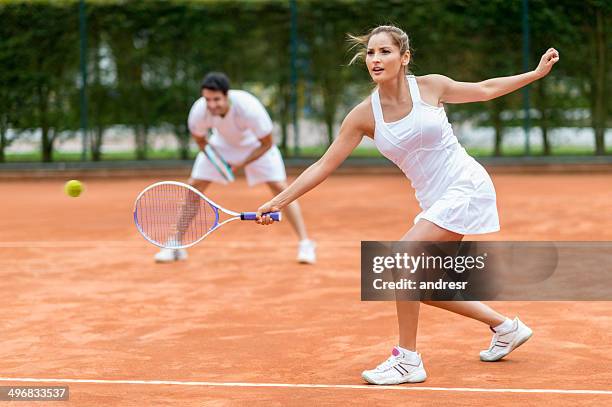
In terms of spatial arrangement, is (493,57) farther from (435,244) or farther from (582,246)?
(435,244)

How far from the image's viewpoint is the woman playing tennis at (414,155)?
470 cm

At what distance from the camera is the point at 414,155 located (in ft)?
15.6

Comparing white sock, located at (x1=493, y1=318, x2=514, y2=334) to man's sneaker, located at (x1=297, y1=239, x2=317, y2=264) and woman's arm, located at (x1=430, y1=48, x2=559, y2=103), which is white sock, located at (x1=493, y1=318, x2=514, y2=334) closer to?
woman's arm, located at (x1=430, y1=48, x2=559, y2=103)

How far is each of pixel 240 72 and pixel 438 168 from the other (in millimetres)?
11130

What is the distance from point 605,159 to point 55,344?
36.4 feet

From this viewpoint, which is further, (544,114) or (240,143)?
(544,114)

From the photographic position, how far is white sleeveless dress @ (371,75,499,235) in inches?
185

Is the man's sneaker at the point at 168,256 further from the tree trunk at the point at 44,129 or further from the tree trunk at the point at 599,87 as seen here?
the tree trunk at the point at 599,87

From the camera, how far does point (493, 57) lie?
15.2 meters

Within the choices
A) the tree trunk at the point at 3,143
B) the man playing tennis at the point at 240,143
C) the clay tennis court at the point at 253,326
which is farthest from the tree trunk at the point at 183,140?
the man playing tennis at the point at 240,143

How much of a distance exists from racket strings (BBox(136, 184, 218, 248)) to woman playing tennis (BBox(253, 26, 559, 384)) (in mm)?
1016

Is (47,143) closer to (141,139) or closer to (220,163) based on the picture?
(141,139)

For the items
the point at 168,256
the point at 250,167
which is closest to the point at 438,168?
the point at 250,167

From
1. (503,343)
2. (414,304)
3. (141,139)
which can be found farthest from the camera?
(141,139)
